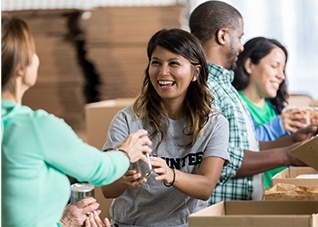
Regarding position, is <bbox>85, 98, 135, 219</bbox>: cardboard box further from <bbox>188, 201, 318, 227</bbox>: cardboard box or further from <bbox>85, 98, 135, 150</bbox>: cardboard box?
<bbox>188, 201, 318, 227</bbox>: cardboard box

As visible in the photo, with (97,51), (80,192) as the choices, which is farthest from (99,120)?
(80,192)

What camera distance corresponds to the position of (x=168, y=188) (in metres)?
3.34

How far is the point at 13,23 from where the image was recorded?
7.86ft

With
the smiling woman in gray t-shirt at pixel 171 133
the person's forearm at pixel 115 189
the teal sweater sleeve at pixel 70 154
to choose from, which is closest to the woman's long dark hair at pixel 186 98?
the smiling woman in gray t-shirt at pixel 171 133

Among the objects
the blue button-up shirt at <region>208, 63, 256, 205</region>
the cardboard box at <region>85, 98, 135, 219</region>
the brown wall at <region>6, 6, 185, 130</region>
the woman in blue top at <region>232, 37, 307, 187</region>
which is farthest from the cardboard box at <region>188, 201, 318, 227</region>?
the brown wall at <region>6, 6, 185, 130</region>

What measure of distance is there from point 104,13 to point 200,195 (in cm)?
373

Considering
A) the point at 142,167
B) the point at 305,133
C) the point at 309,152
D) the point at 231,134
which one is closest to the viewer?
the point at 142,167

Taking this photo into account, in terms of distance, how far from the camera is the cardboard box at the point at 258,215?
2664 mm

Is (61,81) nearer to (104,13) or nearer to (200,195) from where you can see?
(104,13)

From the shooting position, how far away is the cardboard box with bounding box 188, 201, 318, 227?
266 centimetres

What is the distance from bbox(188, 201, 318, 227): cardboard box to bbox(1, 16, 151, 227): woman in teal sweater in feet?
1.43

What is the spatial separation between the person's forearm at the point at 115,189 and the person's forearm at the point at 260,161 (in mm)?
871

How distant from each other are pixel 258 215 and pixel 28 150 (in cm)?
75

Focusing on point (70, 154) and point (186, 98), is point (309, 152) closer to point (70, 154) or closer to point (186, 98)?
point (186, 98)
